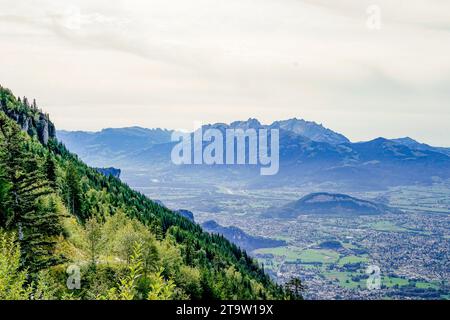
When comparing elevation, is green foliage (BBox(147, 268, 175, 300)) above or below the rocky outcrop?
below

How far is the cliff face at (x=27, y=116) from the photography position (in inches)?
5571

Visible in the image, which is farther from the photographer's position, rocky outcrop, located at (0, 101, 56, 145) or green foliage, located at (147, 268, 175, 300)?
rocky outcrop, located at (0, 101, 56, 145)

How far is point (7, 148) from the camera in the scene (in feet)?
121

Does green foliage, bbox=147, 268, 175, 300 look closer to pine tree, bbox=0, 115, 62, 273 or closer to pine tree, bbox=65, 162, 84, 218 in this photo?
pine tree, bbox=0, 115, 62, 273

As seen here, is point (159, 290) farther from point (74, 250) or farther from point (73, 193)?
point (73, 193)

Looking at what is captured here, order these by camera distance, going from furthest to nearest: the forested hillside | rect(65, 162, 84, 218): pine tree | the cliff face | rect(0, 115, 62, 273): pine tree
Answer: the cliff face, rect(65, 162, 84, 218): pine tree, rect(0, 115, 62, 273): pine tree, the forested hillside

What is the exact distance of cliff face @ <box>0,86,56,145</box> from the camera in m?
142

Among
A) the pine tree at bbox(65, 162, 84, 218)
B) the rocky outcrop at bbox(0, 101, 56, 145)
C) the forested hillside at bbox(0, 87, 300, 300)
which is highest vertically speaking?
the rocky outcrop at bbox(0, 101, 56, 145)

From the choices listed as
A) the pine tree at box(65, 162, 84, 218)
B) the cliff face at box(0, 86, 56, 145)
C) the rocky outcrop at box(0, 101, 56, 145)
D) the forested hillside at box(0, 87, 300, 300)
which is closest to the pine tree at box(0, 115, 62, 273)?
the forested hillside at box(0, 87, 300, 300)

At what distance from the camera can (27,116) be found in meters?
146

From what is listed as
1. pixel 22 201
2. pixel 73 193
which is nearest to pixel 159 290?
pixel 22 201

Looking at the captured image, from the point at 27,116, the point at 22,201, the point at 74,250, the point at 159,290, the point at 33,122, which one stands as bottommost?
the point at 74,250
